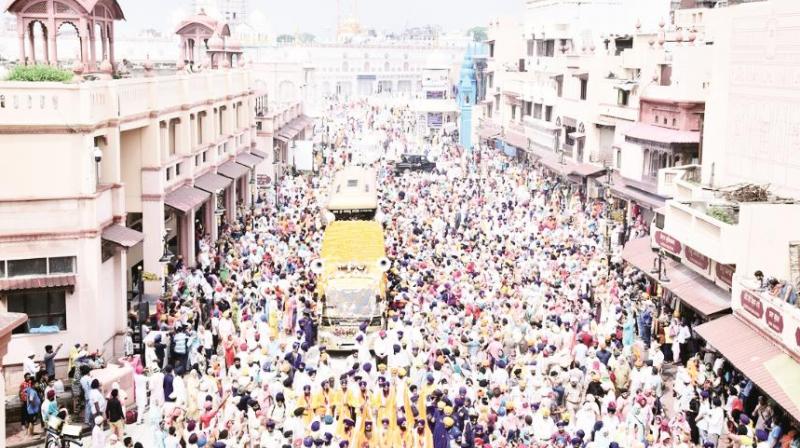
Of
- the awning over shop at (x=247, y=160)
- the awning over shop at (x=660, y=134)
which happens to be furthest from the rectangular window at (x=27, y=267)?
the awning over shop at (x=660, y=134)

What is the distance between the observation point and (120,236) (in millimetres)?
22141

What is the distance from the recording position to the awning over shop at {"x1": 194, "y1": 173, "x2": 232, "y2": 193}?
104 ft

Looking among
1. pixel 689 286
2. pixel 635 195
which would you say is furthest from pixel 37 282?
pixel 635 195

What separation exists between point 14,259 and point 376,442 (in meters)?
8.59

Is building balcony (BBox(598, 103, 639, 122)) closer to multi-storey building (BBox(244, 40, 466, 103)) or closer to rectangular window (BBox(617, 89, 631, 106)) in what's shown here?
rectangular window (BBox(617, 89, 631, 106))

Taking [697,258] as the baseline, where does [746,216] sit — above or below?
above

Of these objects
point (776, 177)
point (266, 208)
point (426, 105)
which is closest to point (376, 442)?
point (776, 177)

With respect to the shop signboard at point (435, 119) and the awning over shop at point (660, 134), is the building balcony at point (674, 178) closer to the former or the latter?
the awning over shop at point (660, 134)

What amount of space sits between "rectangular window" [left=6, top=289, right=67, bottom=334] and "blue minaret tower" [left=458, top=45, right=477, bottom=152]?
51.5 meters

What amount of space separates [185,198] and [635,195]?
51.4 ft

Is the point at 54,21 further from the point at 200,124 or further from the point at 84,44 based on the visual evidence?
the point at 200,124

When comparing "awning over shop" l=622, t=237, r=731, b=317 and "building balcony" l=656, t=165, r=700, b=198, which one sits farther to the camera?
"building balcony" l=656, t=165, r=700, b=198

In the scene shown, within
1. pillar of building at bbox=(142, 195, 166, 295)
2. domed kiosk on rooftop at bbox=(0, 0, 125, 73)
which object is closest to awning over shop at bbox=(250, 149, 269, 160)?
domed kiosk on rooftop at bbox=(0, 0, 125, 73)

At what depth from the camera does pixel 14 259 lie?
65.9 ft
